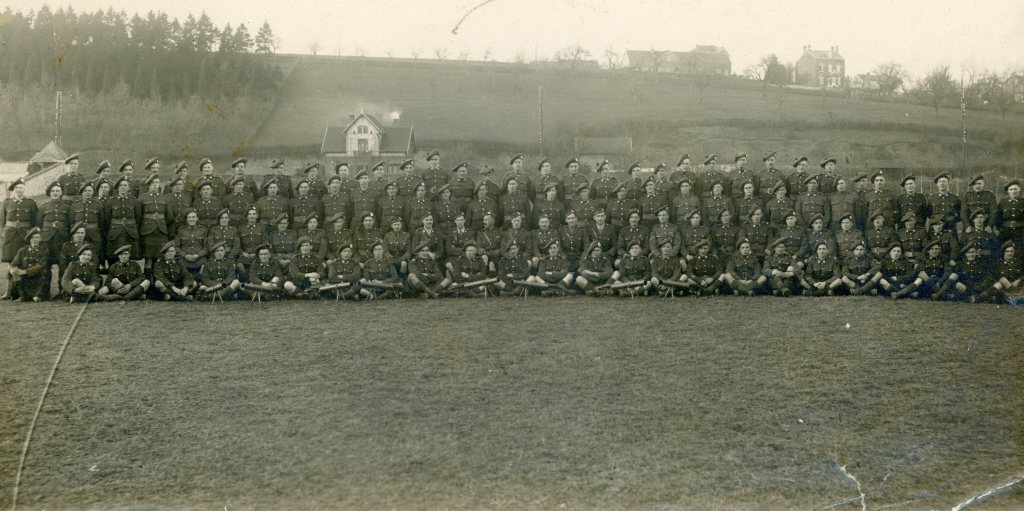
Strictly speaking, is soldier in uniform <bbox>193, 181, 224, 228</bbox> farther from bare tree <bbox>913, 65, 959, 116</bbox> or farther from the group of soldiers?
bare tree <bbox>913, 65, 959, 116</bbox>

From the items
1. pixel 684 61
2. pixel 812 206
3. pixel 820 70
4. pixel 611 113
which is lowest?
pixel 812 206

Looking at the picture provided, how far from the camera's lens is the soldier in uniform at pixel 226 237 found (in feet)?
27.8

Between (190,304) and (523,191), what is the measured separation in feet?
14.1

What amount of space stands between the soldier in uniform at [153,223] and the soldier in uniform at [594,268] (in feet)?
16.6

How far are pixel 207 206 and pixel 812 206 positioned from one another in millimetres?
7579

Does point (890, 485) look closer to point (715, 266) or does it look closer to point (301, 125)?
point (715, 266)

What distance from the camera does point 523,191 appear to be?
952cm

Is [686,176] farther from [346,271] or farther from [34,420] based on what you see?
[34,420]

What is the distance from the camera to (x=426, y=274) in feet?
28.0

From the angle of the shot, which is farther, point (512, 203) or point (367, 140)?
point (367, 140)

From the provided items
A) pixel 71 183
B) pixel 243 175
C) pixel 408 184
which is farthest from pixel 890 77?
pixel 71 183

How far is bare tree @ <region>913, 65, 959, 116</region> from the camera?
434 inches

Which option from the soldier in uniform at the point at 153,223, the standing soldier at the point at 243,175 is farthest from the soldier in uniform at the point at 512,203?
the soldier in uniform at the point at 153,223

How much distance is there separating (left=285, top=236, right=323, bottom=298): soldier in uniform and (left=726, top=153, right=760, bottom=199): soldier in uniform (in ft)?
15.0
